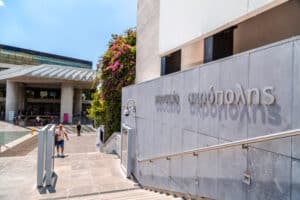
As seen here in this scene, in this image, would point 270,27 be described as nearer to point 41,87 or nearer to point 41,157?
point 41,157

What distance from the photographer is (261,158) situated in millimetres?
3150

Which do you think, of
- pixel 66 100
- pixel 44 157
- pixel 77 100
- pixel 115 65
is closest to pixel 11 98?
pixel 66 100

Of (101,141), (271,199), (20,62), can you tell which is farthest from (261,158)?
(20,62)

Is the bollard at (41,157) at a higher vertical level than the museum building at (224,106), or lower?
lower

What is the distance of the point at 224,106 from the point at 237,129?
0.48 meters

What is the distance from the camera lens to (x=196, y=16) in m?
6.80

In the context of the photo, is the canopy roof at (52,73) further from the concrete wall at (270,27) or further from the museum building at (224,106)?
the concrete wall at (270,27)

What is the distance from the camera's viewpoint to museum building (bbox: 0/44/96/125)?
34.5 metres

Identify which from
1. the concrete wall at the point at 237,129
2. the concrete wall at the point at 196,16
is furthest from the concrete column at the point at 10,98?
the concrete wall at the point at 237,129

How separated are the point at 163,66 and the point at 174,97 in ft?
12.8

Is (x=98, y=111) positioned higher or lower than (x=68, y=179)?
higher

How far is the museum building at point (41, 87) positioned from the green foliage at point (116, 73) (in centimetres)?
1731

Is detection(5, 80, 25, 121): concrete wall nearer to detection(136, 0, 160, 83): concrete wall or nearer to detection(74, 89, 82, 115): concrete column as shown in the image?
detection(74, 89, 82, 115): concrete column

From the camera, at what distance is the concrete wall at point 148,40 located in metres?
10.8
